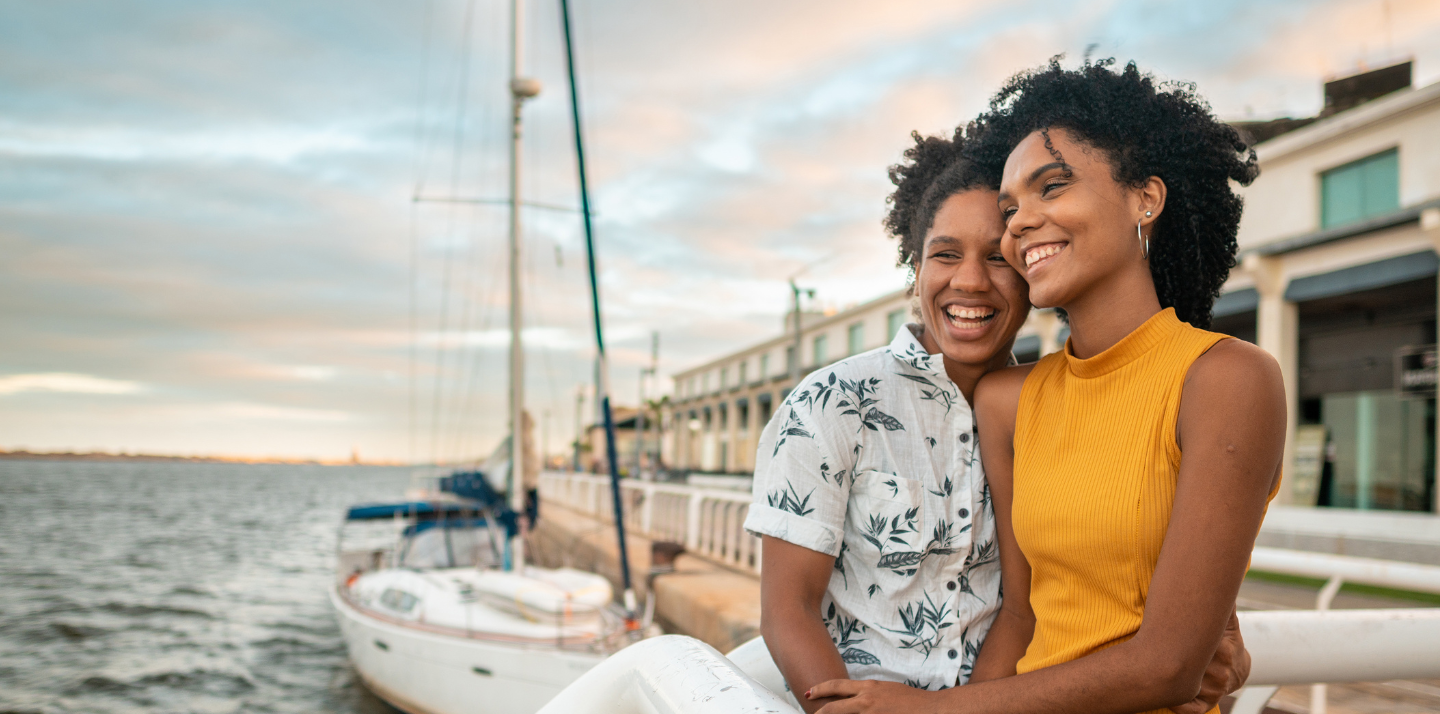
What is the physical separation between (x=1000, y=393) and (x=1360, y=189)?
15.6 meters

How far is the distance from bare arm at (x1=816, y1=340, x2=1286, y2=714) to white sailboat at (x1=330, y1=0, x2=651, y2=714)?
7.78 meters

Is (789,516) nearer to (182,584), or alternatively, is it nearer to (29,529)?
(182,584)

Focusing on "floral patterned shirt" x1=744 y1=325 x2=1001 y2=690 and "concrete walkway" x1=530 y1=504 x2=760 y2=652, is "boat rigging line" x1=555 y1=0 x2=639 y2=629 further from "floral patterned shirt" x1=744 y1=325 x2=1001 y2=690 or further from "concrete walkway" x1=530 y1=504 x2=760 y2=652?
"floral patterned shirt" x1=744 y1=325 x2=1001 y2=690

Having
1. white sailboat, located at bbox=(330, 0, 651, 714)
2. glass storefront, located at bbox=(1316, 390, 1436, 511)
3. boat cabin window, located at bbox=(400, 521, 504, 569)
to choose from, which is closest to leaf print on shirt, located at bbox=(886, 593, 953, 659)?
white sailboat, located at bbox=(330, 0, 651, 714)

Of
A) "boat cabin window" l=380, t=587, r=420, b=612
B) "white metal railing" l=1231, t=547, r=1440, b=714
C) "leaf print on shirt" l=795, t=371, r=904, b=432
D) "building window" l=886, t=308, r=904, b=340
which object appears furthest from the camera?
"building window" l=886, t=308, r=904, b=340

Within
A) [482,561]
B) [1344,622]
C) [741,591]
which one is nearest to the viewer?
[1344,622]

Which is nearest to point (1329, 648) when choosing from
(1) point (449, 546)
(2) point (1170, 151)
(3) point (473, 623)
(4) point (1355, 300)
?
(2) point (1170, 151)

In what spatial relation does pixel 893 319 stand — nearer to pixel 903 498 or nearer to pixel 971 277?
pixel 971 277

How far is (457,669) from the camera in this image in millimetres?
9375

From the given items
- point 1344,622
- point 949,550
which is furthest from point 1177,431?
point 1344,622

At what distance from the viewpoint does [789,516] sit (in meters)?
1.40

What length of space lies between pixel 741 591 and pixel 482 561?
18.2ft

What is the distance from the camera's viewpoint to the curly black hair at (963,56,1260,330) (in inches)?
58.6

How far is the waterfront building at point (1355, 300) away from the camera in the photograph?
12500 mm
